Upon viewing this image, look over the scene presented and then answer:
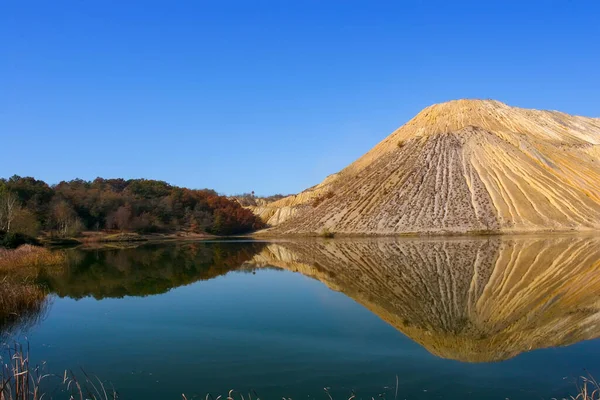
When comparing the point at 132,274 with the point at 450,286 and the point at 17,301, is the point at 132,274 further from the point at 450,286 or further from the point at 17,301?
the point at 450,286

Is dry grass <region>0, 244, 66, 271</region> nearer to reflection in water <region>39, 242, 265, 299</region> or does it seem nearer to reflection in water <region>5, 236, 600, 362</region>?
reflection in water <region>39, 242, 265, 299</region>

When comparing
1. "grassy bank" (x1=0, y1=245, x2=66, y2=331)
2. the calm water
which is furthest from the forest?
the calm water

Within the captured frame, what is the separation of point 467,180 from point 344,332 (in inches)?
2566

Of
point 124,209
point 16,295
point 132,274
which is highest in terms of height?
point 124,209

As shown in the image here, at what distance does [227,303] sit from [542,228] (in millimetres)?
49000

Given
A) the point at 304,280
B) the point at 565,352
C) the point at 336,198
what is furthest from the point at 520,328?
the point at 336,198

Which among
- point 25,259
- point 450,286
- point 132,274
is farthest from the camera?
point 25,259

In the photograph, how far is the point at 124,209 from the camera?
86.4m

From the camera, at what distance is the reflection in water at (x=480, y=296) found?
47.0 ft

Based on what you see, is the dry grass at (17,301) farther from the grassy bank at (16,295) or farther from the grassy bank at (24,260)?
the grassy bank at (24,260)

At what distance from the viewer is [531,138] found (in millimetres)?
83938

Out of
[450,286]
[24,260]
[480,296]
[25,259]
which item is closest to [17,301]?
[450,286]

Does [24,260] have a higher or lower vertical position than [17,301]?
higher

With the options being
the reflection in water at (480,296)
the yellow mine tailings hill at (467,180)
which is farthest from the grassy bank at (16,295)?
the yellow mine tailings hill at (467,180)
